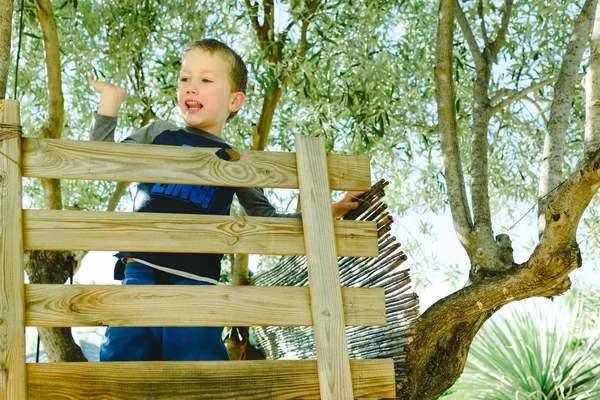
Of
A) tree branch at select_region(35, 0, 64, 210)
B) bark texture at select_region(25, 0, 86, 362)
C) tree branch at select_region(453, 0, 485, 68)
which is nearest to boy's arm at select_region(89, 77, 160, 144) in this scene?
bark texture at select_region(25, 0, 86, 362)

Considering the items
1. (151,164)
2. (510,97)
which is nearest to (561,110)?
(510,97)

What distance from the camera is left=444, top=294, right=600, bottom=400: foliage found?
734cm

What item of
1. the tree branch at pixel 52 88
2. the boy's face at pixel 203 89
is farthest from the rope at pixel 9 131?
the tree branch at pixel 52 88

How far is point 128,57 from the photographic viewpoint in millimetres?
6051

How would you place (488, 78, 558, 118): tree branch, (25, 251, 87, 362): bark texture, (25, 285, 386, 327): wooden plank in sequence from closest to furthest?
(25, 285, 386, 327): wooden plank < (25, 251, 87, 362): bark texture < (488, 78, 558, 118): tree branch

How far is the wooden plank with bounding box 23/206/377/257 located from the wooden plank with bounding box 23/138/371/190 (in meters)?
0.11

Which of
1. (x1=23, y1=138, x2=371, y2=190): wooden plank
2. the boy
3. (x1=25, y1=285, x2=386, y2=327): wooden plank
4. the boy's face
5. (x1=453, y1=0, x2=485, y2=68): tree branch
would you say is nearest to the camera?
(x1=25, y1=285, x2=386, y2=327): wooden plank

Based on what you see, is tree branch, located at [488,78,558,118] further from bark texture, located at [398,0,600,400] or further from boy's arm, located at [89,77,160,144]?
boy's arm, located at [89,77,160,144]

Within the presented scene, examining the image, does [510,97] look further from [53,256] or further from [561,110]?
[53,256]

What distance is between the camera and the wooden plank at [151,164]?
2.31 meters

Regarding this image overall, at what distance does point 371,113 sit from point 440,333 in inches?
91.9

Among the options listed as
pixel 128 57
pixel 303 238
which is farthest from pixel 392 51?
pixel 303 238

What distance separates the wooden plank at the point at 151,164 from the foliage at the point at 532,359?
5.41 metres

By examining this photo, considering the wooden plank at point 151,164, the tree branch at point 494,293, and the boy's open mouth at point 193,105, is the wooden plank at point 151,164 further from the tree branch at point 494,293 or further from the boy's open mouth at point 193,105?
the tree branch at point 494,293
